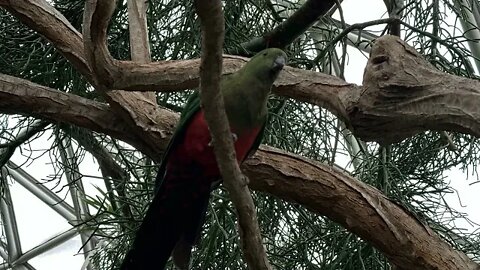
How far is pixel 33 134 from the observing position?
2.09m

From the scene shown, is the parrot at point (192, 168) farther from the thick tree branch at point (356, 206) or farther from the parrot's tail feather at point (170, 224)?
the thick tree branch at point (356, 206)

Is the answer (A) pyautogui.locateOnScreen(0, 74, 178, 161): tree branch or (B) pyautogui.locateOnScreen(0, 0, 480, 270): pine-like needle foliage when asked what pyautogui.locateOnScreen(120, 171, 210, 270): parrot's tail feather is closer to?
(A) pyautogui.locateOnScreen(0, 74, 178, 161): tree branch

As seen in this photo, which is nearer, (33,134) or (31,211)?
(33,134)

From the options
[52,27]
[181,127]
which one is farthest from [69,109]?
[181,127]

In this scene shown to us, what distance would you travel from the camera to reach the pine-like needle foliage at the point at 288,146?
1.75 meters

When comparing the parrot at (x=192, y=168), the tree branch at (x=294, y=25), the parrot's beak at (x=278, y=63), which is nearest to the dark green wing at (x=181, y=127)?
the parrot at (x=192, y=168)

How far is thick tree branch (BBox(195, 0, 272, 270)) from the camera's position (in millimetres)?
877

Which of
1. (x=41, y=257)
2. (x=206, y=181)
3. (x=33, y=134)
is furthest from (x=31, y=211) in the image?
(x=206, y=181)

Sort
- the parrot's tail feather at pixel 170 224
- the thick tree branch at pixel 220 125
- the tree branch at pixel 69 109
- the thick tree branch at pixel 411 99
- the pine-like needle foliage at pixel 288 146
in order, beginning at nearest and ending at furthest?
the thick tree branch at pixel 220 125
the parrot's tail feather at pixel 170 224
the thick tree branch at pixel 411 99
the tree branch at pixel 69 109
the pine-like needle foliage at pixel 288 146

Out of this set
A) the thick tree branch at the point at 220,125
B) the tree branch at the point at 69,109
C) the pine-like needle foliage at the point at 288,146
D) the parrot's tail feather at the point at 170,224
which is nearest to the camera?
the thick tree branch at the point at 220,125

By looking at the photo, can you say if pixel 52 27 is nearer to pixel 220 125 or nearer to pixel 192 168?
pixel 192 168

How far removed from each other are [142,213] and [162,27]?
45 cm

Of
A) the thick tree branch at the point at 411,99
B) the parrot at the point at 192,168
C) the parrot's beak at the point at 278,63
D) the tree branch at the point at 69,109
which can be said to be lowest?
the parrot at the point at 192,168

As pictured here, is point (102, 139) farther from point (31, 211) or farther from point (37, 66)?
point (31, 211)
